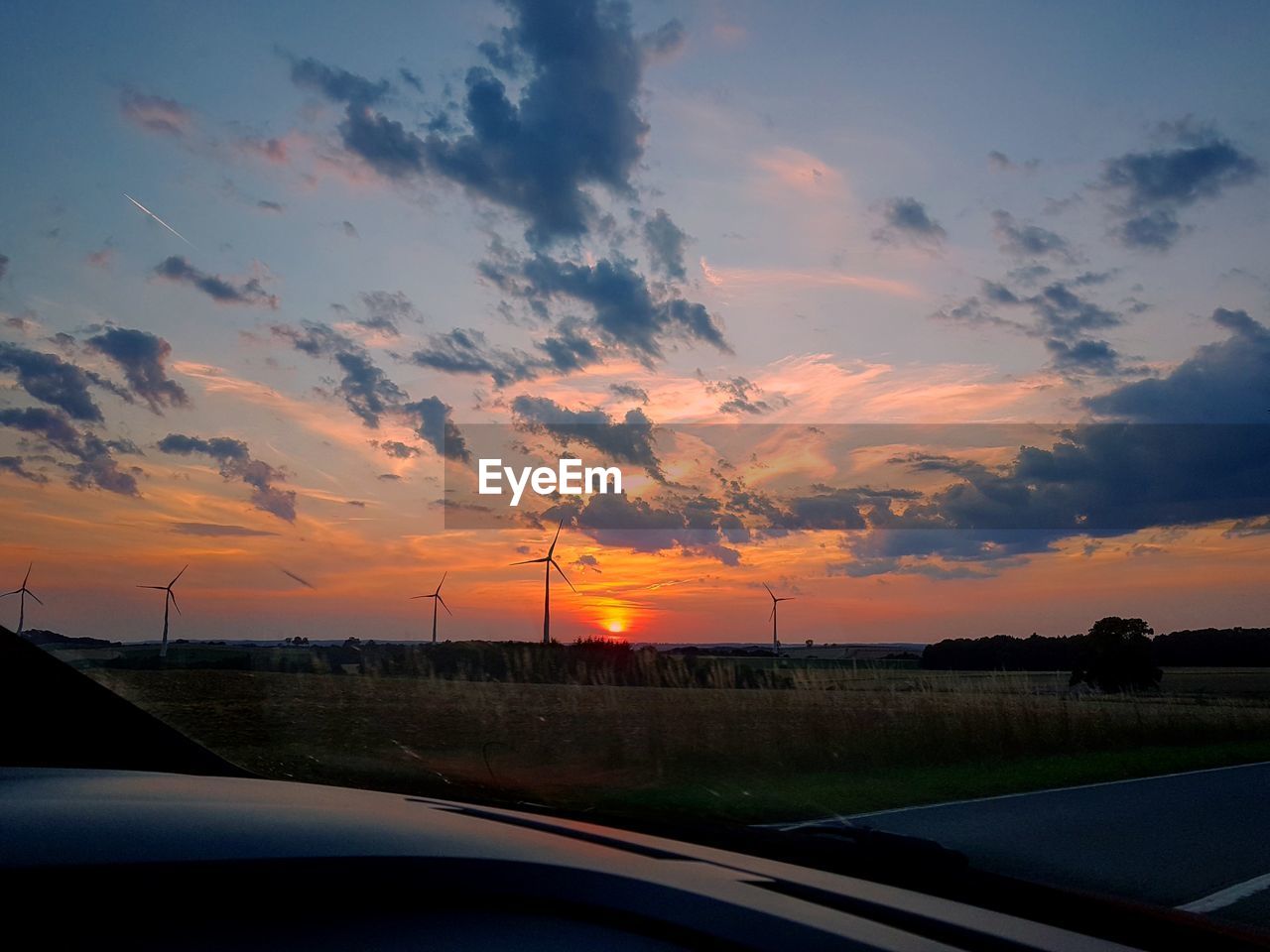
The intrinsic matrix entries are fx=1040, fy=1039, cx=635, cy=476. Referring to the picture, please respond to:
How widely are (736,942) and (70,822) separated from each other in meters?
0.90

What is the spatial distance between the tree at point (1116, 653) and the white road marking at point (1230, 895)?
181 feet

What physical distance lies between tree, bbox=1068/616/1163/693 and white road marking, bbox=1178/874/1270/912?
181ft

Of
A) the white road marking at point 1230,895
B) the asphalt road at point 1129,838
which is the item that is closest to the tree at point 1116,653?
the asphalt road at point 1129,838

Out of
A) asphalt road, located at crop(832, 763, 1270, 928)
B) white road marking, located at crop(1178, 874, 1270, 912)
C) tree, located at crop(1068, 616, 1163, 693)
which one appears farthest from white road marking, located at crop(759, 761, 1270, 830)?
tree, located at crop(1068, 616, 1163, 693)

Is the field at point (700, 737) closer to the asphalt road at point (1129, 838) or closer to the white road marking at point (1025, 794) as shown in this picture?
the white road marking at point (1025, 794)

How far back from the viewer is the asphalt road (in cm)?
818

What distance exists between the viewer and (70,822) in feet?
4.52

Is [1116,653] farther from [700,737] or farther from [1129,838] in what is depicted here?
[1129,838]

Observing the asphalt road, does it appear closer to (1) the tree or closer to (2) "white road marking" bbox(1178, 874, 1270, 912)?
(2) "white road marking" bbox(1178, 874, 1270, 912)

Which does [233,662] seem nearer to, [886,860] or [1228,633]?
[886,860]

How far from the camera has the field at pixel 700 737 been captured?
5.66m

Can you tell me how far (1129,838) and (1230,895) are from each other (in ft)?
9.57

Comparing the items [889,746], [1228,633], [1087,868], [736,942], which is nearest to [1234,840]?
[1087,868]

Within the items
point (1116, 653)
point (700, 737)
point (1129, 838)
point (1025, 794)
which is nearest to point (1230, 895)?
point (1129, 838)
